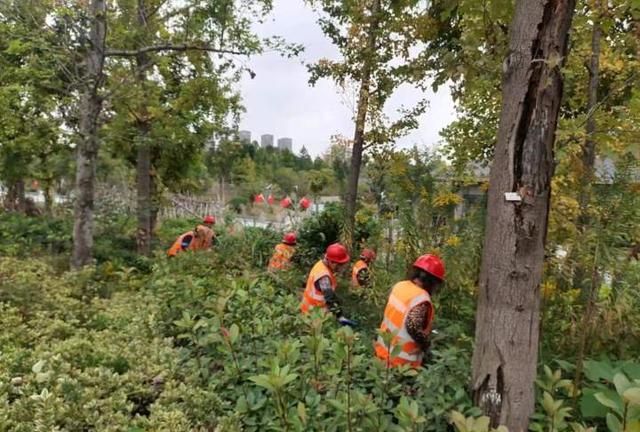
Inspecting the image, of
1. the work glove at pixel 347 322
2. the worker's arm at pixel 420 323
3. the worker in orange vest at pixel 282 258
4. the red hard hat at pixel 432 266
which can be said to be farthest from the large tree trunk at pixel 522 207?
the worker in orange vest at pixel 282 258

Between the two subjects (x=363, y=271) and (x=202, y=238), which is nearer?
(x=363, y=271)

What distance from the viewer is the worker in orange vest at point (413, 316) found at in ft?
11.1

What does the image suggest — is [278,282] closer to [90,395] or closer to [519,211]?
[90,395]

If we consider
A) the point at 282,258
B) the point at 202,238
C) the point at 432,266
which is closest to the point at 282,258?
the point at 282,258

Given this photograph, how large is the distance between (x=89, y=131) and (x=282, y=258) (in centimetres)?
361

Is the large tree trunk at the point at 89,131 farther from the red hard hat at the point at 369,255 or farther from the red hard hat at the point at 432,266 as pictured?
the red hard hat at the point at 432,266

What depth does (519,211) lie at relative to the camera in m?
2.22

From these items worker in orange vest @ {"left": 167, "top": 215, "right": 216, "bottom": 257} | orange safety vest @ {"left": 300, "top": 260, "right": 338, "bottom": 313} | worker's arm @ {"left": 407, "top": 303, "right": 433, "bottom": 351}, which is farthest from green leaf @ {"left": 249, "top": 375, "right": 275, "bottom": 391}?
worker in orange vest @ {"left": 167, "top": 215, "right": 216, "bottom": 257}

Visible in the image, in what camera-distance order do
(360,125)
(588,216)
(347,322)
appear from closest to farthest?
1. (588,216)
2. (347,322)
3. (360,125)

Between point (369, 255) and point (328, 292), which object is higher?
point (369, 255)

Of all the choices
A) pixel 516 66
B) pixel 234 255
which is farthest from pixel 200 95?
pixel 516 66

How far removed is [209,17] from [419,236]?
5.63 m

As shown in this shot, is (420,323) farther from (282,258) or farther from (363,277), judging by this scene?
(282,258)

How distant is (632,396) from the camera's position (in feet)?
4.62
